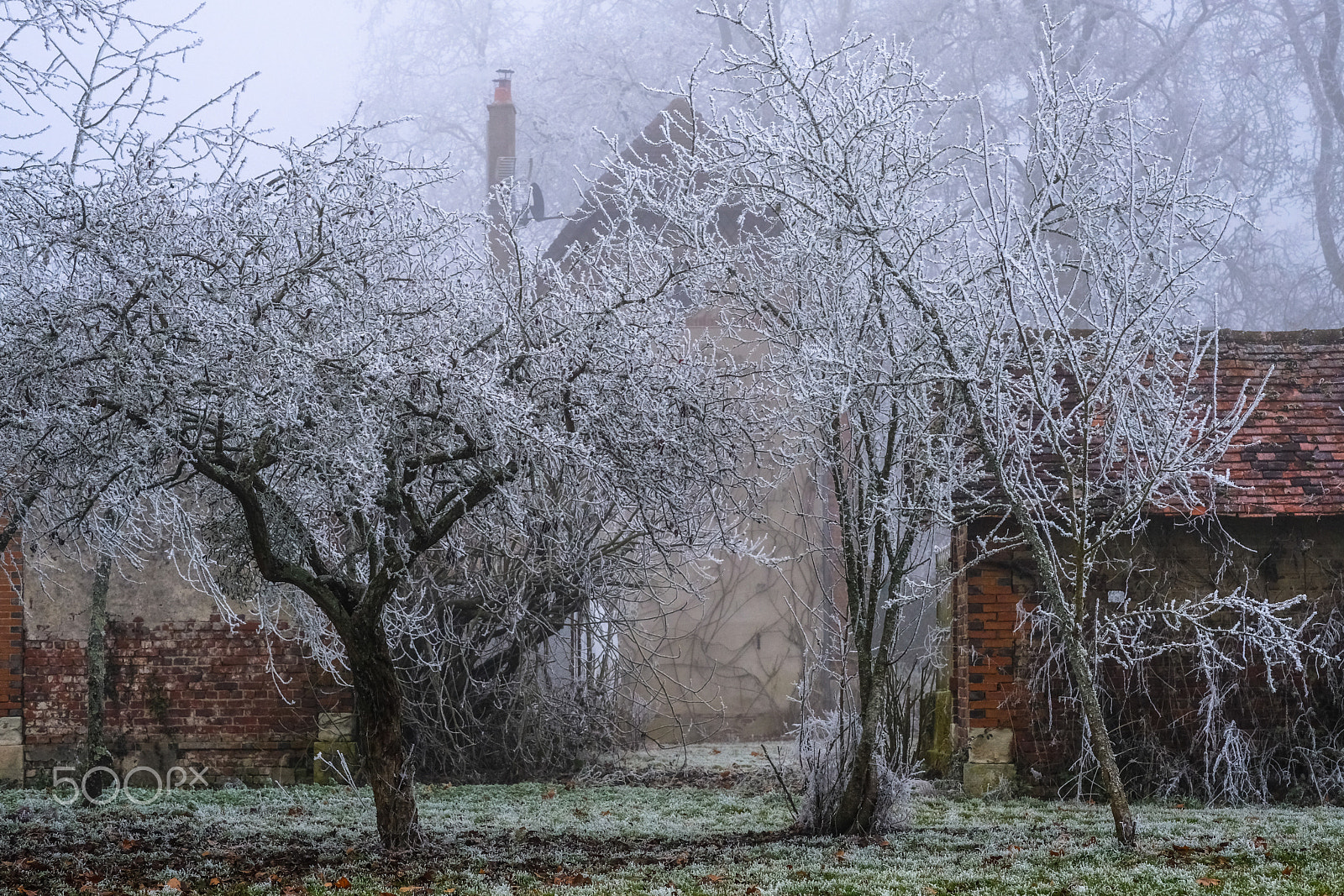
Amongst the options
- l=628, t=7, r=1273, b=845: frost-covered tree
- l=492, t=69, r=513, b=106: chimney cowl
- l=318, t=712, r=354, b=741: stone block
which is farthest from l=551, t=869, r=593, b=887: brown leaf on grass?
l=492, t=69, r=513, b=106: chimney cowl

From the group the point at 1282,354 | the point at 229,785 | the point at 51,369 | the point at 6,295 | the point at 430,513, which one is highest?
the point at 1282,354

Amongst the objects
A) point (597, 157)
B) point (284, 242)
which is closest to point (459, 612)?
point (284, 242)

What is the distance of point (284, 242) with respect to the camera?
691cm

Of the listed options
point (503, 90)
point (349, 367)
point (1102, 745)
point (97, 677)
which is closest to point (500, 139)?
point (503, 90)

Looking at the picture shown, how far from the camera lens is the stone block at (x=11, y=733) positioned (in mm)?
12039

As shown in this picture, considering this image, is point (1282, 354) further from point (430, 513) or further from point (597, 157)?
point (597, 157)

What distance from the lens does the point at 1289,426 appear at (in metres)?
11.4

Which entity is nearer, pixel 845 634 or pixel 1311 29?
pixel 845 634

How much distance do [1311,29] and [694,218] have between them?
1952cm

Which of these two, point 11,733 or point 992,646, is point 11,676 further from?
point 992,646

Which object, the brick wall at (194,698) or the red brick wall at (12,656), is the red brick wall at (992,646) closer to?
the brick wall at (194,698)

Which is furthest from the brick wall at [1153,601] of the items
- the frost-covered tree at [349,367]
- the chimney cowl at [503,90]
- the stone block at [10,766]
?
the chimney cowl at [503,90]

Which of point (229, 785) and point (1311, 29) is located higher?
point (1311, 29)

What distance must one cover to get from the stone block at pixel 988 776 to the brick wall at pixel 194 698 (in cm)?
577
